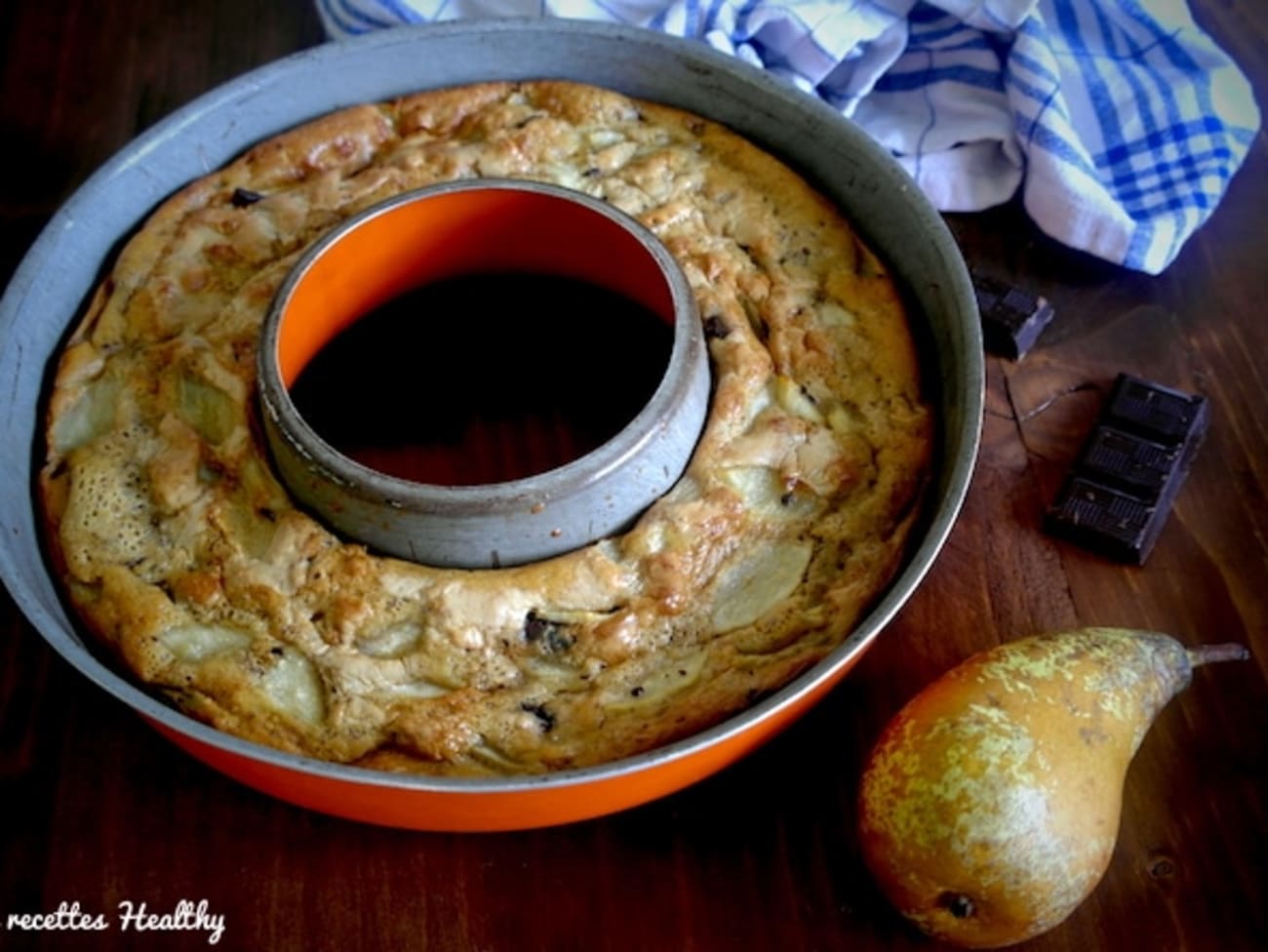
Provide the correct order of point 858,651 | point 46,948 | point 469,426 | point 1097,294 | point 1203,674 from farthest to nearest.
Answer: point 1097,294
point 469,426
point 1203,674
point 46,948
point 858,651

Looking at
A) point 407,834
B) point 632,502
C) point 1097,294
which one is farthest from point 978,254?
point 407,834

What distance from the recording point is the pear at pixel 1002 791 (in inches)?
36.7

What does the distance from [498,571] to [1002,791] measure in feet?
1.26

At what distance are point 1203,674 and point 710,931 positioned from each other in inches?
19.1

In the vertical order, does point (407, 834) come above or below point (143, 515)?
below

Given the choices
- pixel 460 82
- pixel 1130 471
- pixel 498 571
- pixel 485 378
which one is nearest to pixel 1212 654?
pixel 1130 471

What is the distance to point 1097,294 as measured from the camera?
1444 mm

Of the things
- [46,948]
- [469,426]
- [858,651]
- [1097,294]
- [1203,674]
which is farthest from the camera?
[1097,294]

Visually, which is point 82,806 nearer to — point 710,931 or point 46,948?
point 46,948

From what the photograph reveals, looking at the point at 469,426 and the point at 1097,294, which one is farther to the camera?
the point at 1097,294

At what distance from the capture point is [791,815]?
1.10 metres

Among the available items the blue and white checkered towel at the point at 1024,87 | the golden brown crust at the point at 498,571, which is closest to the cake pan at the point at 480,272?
the golden brown crust at the point at 498,571

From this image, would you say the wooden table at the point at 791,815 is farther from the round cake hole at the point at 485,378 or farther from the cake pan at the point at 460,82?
the round cake hole at the point at 485,378

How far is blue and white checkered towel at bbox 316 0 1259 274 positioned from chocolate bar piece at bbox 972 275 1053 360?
112mm
